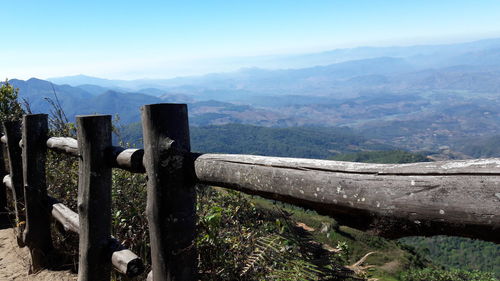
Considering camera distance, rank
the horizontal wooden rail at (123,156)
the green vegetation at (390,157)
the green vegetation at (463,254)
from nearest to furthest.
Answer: the horizontal wooden rail at (123,156) < the green vegetation at (463,254) < the green vegetation at (390,157)

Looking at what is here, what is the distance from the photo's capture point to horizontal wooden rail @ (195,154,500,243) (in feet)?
3.34

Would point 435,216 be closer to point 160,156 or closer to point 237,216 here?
point 160,156

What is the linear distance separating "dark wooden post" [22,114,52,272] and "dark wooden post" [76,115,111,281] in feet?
5.21

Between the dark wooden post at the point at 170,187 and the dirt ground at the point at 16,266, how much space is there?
220cm

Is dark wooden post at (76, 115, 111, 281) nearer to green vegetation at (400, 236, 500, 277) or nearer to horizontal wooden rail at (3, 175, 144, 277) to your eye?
horizontal wooden rail at (3, 175, 144, 277)

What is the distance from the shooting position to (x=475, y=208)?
3.34ft

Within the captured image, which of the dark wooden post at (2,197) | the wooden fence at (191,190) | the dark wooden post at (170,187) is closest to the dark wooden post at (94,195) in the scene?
the wooden fence at (191,190)

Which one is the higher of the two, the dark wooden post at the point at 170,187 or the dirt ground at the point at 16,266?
the dark wooden post at the point at 170,187

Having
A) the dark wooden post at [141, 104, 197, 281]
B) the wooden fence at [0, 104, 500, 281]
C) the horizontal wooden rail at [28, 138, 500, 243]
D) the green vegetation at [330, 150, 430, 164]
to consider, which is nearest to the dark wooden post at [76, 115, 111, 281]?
the wooden fence at [0, 104, 500, 281]

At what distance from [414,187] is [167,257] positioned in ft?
5.03

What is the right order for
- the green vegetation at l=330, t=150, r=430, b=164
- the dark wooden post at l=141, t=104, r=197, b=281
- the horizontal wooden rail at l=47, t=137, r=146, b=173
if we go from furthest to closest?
the green vegetation at l=330, t=150, r=430, b=164 → the horizontal wooden rail at l=47, t=137, r=146, b=173 → the dark wooden post at l=141, t=104, r=197, b=281

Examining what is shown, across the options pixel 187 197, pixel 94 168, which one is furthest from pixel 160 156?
pixel 94 168

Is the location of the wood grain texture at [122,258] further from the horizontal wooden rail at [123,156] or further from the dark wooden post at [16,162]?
the dark wooden post at [16,162]

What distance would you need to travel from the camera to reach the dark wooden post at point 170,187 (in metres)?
2.09
